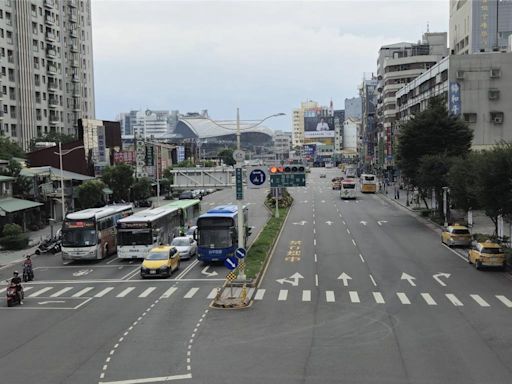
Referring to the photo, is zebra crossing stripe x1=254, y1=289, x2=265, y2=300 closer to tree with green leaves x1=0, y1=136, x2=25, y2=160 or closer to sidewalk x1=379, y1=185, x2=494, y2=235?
sidewalk x1=379, y1=185, x2=494, y2=235

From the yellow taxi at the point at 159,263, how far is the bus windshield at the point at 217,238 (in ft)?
7.90

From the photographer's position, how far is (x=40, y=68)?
107875mm

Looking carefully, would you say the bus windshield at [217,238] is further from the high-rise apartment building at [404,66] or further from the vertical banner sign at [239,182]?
the high-rise apartment building at [404,66]

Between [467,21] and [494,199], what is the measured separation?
101815mm

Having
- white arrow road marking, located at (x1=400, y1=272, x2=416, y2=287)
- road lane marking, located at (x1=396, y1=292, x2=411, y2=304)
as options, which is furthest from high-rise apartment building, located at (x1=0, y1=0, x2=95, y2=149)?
road lane marking, located at (x1=396, y1=292, x2=411, y2=304)

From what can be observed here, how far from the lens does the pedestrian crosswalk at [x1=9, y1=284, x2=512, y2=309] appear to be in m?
28.8

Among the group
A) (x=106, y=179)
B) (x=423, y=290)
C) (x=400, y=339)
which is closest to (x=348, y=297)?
(x=423, y=290)

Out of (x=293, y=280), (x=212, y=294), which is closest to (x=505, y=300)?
(x=293, y=280)

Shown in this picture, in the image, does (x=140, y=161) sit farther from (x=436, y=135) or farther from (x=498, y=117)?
(x=498, y=117)

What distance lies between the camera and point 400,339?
21797 mm

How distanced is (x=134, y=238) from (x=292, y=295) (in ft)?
53.0

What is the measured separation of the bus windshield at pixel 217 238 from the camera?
1586 inches

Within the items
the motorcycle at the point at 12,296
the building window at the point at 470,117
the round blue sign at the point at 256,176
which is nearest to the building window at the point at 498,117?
the building window at the point at 470,117

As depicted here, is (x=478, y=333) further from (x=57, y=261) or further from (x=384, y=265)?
(x=57, y=261)
